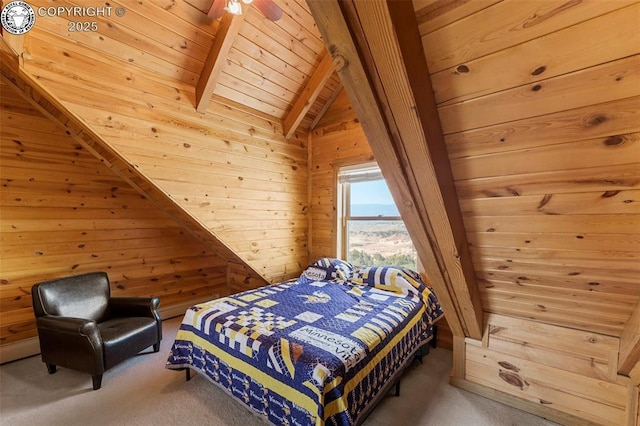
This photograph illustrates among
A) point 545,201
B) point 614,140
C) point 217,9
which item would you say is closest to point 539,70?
point 614,140

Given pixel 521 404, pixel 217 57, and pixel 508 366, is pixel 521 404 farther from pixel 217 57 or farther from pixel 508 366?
pixel 217 57

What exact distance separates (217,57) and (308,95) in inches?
46.2

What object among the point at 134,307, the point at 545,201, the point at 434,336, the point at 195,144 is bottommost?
the point at 434,336

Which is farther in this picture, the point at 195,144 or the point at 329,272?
the point at 329,272

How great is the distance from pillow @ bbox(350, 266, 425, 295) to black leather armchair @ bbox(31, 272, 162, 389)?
2.10 m

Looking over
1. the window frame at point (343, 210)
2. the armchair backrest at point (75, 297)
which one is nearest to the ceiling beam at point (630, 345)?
the window frame at point (343, 210)

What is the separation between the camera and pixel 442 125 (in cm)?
105

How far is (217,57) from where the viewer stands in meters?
2.31

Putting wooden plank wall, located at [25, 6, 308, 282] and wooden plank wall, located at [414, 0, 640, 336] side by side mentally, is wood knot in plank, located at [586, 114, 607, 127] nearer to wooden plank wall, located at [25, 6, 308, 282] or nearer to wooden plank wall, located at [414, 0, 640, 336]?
wooden plank wall, located at [414, 0, 640, 336]

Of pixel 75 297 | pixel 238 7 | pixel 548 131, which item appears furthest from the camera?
pixel 75 297

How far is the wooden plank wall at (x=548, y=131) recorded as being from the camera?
741 mm

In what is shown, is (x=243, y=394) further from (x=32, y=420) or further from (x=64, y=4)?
(x=64, y=4)

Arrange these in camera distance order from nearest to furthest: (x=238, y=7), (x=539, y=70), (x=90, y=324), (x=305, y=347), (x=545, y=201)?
(x=539, y=70), (x=545, y=201), (x=305, y=347), (x=238, y=7), (x=90, y=324)

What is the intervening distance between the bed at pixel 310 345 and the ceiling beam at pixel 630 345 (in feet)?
3.94
